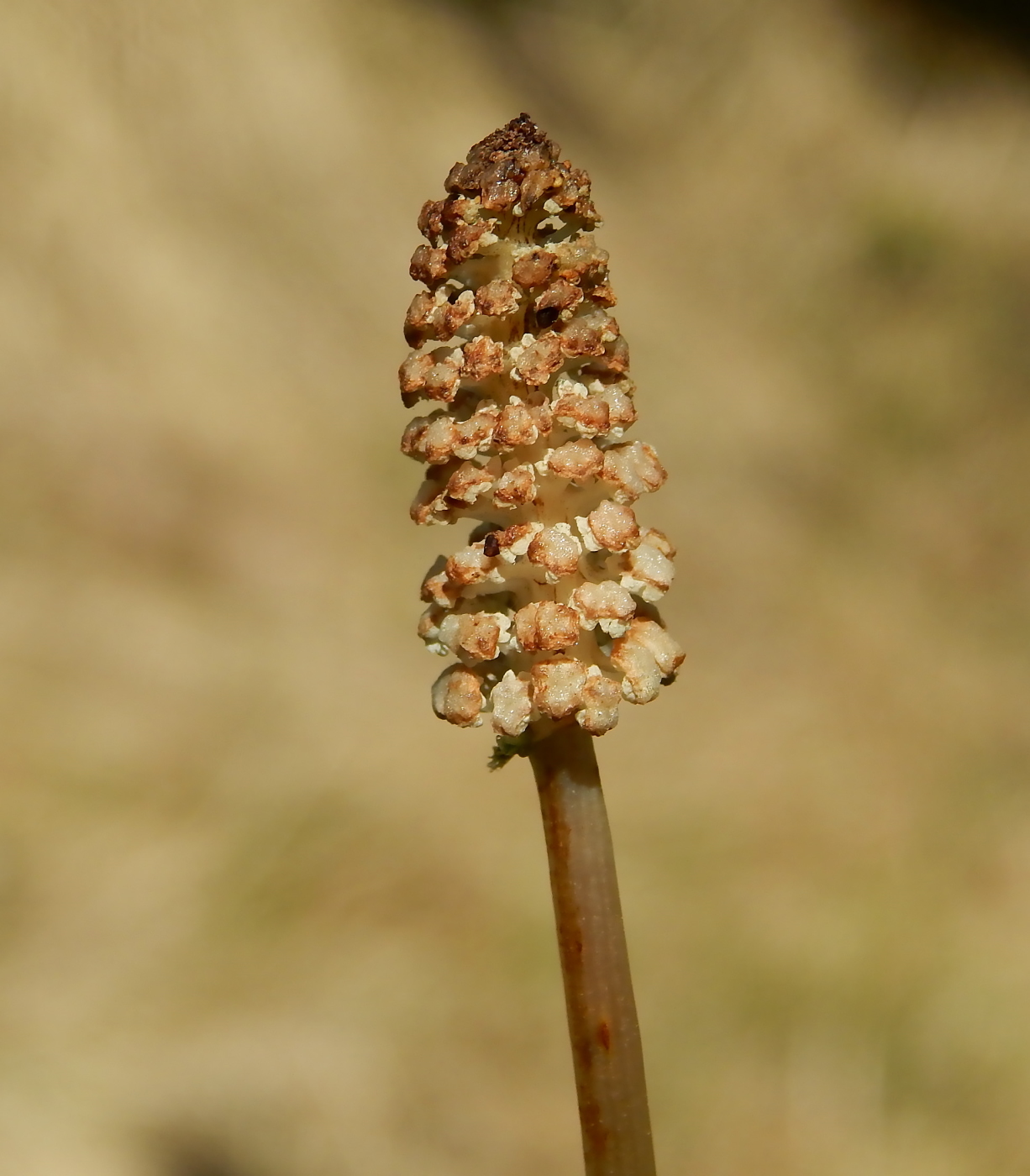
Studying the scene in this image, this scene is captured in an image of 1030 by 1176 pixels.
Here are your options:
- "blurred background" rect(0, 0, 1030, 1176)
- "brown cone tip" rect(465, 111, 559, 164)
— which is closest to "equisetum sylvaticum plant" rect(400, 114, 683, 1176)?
"brown cone tip" rect(465, 111, 559, 164)

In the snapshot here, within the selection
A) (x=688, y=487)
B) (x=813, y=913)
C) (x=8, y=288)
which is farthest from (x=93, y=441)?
(x=813, y=913)

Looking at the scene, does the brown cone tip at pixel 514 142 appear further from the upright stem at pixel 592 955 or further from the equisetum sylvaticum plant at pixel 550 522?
the upright stem at pixel 592 955

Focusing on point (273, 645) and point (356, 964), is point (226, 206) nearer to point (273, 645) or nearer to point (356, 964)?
point (273, 645)

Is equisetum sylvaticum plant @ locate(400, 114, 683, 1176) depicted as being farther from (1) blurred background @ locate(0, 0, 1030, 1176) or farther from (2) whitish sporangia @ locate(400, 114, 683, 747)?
(1) blurred background @ locate(0, 0, 1030, 1176)

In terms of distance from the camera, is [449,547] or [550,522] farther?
[449,547]

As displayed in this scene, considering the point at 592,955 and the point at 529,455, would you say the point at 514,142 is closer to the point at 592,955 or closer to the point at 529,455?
the point at 529,455

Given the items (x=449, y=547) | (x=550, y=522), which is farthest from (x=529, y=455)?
(x=449, y=547)
